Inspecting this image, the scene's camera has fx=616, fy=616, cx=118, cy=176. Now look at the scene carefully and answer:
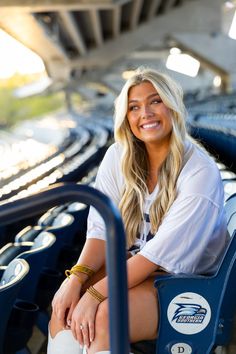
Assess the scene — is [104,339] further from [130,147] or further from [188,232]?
[130,147]

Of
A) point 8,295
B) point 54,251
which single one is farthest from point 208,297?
point 54,251

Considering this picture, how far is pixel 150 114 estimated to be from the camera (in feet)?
7.26

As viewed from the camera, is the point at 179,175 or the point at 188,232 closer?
the point at 188,232

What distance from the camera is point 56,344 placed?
197cm

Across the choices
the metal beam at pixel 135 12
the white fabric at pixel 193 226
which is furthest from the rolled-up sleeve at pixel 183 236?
the metal beam at pixel 135 12

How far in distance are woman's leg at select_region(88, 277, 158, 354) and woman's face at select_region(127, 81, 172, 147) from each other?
0.56 metres

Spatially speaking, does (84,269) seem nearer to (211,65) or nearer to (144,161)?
(144,161)

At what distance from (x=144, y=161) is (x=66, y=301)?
656 millimetres

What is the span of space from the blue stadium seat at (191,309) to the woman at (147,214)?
0.15 feet

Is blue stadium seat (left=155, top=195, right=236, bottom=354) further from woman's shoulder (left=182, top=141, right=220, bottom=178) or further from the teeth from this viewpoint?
the teeth

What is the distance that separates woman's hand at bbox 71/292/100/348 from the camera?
6.05 feet

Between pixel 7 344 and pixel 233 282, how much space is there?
0.94m

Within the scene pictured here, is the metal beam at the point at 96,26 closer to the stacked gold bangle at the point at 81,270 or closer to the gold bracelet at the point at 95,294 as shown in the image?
the stacked gold bangle at the point at 81,270

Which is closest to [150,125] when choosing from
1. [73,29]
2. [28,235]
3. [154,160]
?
[154,160]
